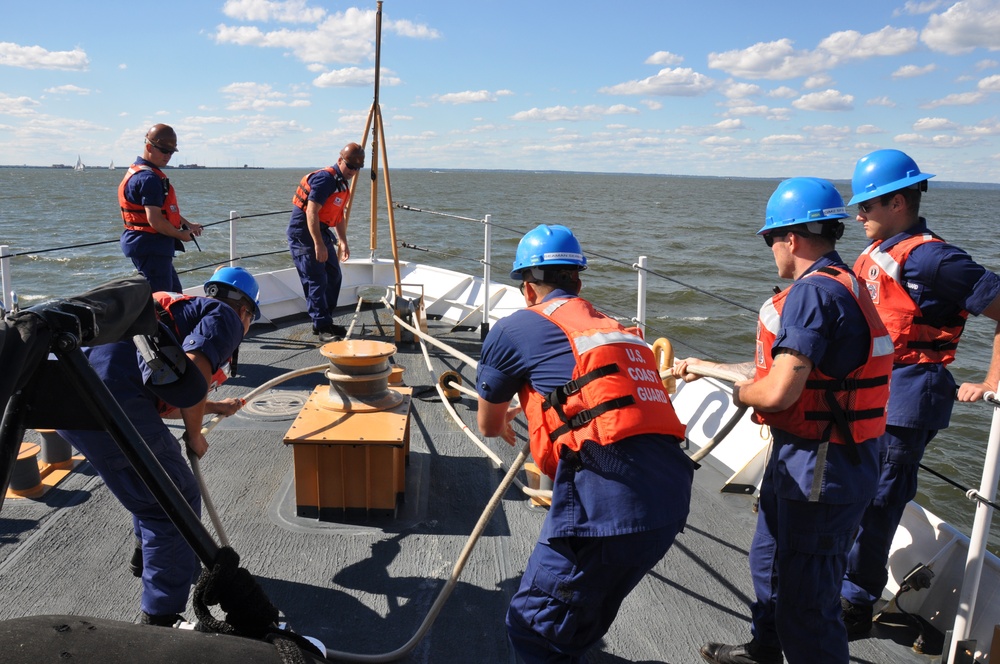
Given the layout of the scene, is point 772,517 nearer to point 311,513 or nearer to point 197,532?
point 197,532

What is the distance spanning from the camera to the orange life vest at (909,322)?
3.22 metres

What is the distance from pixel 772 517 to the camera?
2.80 m

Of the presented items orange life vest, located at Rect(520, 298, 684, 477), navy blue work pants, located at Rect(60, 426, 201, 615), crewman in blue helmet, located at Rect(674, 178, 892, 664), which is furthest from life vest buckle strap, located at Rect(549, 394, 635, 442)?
navy blue work pants, located at Rect(60, 426, 201, 615)

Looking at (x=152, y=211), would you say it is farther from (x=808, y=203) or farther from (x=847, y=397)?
(x=847, y=397)

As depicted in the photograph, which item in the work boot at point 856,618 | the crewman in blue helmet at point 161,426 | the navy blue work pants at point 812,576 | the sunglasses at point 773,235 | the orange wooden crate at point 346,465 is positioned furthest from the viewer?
the orange wooden crate at point 346,465

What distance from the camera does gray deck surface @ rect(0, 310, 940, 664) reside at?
3154 mm

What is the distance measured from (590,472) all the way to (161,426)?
174 centimetres

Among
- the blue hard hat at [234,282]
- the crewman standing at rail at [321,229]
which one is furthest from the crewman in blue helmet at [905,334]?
the crewman standing at rail at [321,229]

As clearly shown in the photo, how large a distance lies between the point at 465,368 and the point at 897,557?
418 centimetres

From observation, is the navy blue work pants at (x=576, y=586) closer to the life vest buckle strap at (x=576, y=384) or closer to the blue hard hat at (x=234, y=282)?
the life vest buckle strap at (x=576, y=384)

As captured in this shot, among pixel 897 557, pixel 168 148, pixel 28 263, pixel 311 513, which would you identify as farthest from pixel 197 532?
pixel 28 263

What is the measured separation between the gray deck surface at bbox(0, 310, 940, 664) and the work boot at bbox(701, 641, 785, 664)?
0.24ft

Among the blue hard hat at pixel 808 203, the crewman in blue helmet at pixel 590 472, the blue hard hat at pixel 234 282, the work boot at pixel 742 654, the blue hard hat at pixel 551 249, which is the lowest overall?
the work boot at pixel 742 654

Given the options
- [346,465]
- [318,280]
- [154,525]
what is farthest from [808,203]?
[318,280]
